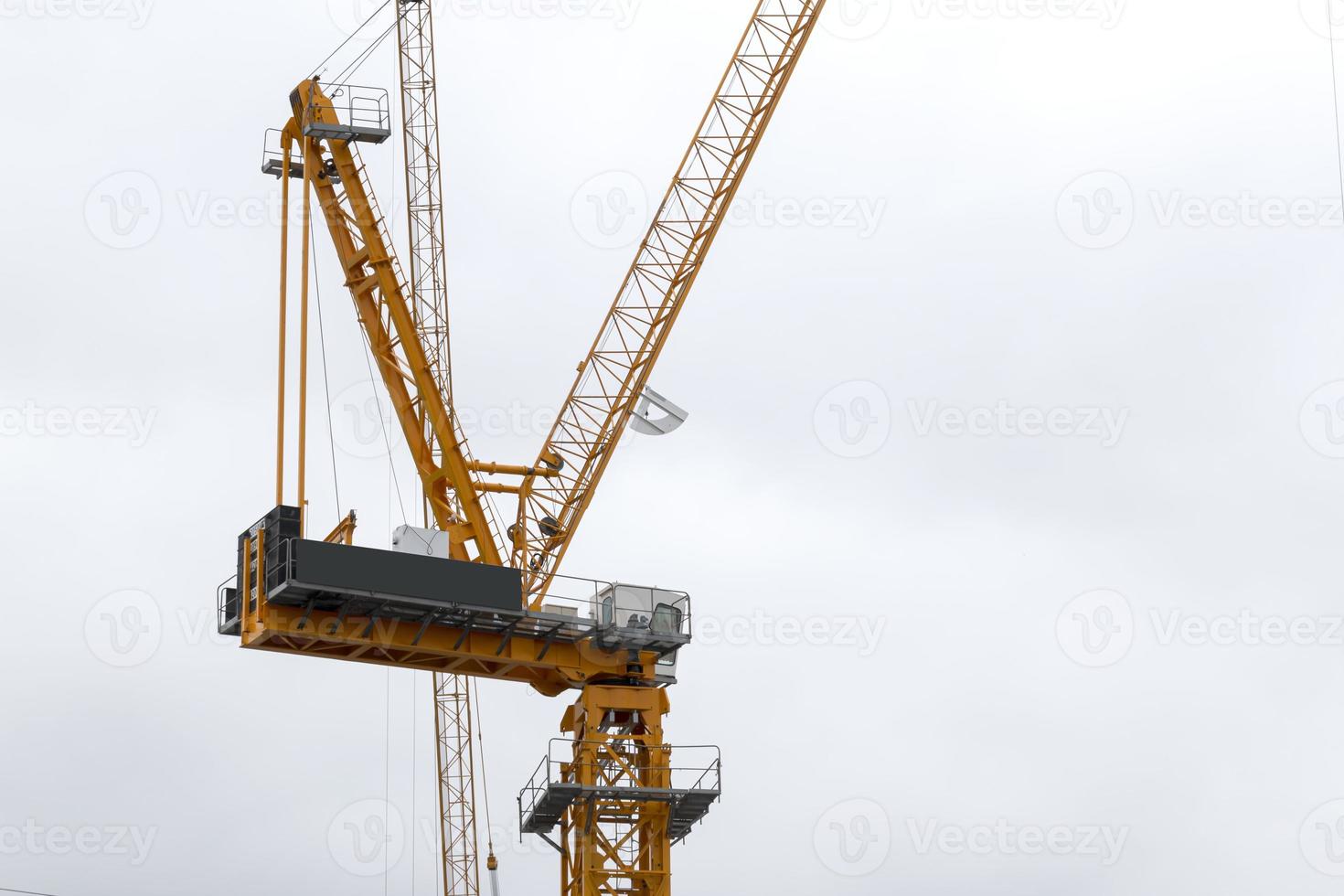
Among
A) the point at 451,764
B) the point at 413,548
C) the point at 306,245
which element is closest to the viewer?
the point at 413,548

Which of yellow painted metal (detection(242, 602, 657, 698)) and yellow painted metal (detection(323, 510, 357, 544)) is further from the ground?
yellow painted metal (detection(323, 510, 357, 544))

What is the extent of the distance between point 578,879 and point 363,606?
561 inches

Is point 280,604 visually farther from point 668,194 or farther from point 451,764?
point 451,764

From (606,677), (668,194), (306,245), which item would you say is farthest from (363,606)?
(668,194)

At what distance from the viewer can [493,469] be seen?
8638 centimetres

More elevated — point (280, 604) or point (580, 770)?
point (280, 604)

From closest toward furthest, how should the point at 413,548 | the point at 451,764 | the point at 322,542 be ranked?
1. the point at 322,542
2. the point at 413,548
3. the point at 451,764

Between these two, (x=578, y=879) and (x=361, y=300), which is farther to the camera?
(x=361, y=300)

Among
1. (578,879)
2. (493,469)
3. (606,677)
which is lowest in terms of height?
(578,879)

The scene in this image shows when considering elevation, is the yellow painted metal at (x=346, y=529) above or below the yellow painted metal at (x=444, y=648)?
above

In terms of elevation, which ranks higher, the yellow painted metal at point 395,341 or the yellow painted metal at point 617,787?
the yellow painted metal at point 395,341

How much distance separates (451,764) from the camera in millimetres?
132250

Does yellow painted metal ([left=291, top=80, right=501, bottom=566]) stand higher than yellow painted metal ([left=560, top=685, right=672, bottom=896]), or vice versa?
yellow painted metal ([left=291, top=80, right=501, bottom=566])

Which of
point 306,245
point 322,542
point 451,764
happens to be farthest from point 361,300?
point 451,764
